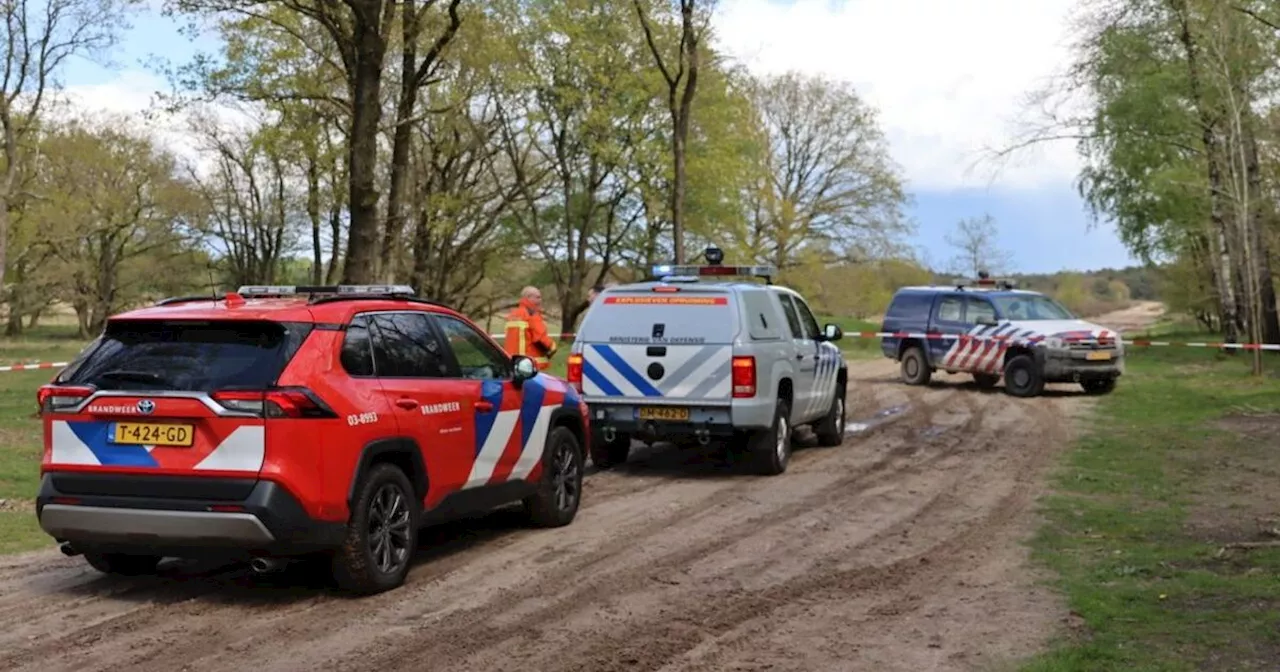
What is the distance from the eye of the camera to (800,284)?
2324 inches

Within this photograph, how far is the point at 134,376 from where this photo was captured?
6734 mm

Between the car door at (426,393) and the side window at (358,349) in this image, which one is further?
the car door at (426,393)

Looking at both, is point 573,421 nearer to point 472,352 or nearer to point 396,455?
point 472,352

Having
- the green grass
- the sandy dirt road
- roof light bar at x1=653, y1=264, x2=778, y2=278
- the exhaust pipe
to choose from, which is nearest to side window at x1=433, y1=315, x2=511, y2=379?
the sandy dirt road

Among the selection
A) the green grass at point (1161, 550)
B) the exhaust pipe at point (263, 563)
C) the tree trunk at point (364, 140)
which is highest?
the tree trunk at point (364, 140)

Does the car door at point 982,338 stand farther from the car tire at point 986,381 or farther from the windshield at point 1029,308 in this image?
the car tire at point 986,381

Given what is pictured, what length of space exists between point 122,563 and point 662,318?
6163 millimetres

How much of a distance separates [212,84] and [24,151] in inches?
901

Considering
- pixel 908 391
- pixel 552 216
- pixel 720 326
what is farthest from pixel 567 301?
pixel 720 326

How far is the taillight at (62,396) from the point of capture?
22.1 feet

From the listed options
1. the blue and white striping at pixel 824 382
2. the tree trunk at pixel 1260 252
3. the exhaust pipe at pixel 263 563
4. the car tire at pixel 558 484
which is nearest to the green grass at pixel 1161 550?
the blue and white striping at pixel 824 382

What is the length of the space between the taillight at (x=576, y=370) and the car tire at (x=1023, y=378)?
1188 cm

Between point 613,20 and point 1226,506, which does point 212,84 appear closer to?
point 613,20

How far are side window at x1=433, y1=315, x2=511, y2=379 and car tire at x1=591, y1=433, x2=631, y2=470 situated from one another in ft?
13.1
